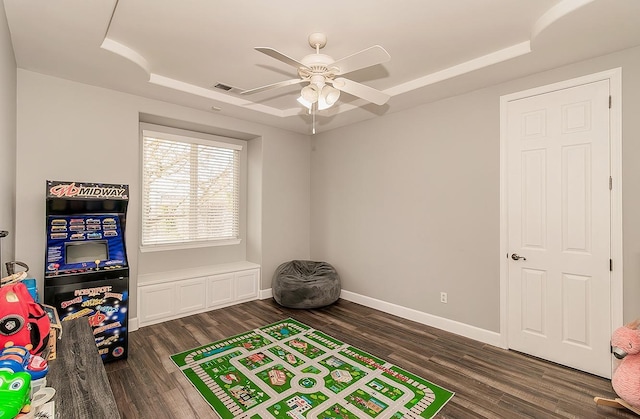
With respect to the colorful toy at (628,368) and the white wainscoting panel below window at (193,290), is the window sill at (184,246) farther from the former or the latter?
the colorful toy at (628,368)

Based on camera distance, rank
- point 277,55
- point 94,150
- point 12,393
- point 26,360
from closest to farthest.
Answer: point 12,393 < point 26,360 < point 277,55 < point 94,150

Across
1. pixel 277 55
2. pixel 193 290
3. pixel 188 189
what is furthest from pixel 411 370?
pixel 188 189

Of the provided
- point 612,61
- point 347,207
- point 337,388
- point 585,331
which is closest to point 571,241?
point 585,331

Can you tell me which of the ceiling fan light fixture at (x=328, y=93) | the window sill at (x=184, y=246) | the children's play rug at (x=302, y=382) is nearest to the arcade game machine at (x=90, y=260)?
the children's play rug at (x=302, y=382)

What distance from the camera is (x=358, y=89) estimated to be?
8.09ft

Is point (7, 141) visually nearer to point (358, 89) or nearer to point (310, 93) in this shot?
point (310, 93)

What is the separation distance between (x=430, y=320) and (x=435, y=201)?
4.82ft

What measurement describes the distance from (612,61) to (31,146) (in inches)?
209

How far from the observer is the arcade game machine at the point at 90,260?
2.59 metres

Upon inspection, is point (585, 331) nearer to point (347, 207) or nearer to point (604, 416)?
point (604, 416)

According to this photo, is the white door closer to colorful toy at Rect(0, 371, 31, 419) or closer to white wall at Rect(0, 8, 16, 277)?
colorful toy at Rect(0, 371, 31, 419)

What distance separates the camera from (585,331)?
269cm

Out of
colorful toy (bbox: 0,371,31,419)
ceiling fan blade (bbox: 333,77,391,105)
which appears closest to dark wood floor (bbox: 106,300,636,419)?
colorful toy (bbox: 0,371,31,419)

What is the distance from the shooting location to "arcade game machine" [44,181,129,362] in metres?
2.59
